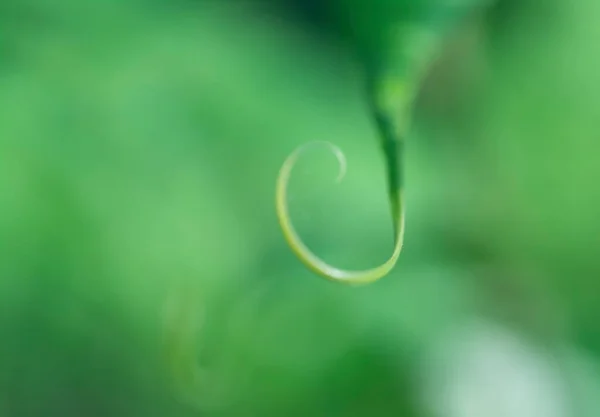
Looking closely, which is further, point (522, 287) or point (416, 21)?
point (522, 287)

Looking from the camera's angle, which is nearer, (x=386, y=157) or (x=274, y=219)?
(x=386, y=157)

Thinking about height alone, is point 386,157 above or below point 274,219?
above

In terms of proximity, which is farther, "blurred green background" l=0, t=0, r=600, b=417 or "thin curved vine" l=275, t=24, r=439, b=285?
"blurred green background" l=0, t=0, r=600, b=417

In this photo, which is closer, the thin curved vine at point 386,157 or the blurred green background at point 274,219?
the thin curved vine at point 386,157

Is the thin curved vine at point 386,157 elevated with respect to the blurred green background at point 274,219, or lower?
elevated

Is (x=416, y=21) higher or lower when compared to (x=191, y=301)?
higher

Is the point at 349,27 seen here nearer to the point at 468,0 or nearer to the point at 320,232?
the point at 468,0

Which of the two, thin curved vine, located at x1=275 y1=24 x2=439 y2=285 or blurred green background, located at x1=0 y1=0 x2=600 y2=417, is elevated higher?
thin curved vine, located at x1=275 y1=24 x2=439 y2=285

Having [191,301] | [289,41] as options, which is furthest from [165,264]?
[289,41]
